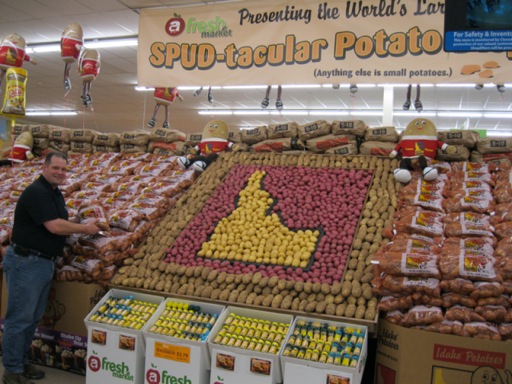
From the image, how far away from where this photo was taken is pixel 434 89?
11.3 meters

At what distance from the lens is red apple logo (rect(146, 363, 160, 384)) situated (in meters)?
3.17

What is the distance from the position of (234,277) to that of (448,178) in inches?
86.6

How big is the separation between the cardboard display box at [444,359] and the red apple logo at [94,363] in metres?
2.07

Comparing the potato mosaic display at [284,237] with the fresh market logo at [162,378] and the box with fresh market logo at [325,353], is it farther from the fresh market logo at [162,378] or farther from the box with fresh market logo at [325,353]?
the fresh market logo at [162,378]

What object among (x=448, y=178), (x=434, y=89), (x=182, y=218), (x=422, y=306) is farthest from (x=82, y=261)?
(x=434, y=89)

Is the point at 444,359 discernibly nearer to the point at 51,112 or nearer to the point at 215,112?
the point at 215,112

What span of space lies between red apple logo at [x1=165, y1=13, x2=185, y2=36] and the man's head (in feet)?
7.94

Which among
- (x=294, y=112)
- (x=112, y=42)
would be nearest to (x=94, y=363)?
(x=112, y=42)

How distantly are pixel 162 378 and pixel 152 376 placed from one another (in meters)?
0.08

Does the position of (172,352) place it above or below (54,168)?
below

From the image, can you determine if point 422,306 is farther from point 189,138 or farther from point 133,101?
point 133,101

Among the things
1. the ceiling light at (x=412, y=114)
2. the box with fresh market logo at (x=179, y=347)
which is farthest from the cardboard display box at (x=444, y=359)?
the ceiling light at (x=412, y=114)

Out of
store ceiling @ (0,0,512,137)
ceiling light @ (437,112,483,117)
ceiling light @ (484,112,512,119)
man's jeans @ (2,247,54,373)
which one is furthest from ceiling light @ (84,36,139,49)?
ceiling light @ (484,112,512,119)

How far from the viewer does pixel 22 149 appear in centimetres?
692
